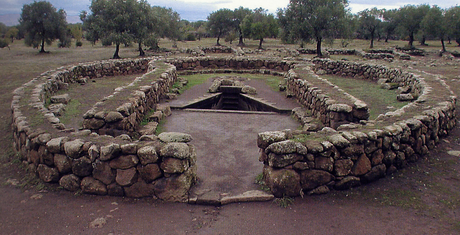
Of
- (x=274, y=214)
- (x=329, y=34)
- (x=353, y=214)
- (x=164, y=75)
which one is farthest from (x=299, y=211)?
(x=329, y=34)

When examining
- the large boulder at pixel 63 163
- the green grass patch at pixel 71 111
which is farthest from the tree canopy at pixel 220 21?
the large boulder at pixel 63 163

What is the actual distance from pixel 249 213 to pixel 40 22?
94.6 feet

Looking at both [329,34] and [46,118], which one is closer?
[46,118]

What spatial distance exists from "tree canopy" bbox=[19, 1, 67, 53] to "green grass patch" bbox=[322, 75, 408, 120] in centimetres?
2304

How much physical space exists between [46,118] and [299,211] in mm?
5171

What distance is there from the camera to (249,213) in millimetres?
4410

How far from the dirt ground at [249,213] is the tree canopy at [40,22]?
1018 inches

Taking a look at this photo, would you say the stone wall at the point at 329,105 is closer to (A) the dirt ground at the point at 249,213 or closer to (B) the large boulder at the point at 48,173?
(A) the dirt ground at the point at 249,213

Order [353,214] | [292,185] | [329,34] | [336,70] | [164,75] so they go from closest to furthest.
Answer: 1. [353,214]
2. [292,185]
3. [164,75]
4. [336,70]
5. [329,34]

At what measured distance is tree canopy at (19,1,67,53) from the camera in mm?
26491

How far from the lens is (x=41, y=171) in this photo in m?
5.17

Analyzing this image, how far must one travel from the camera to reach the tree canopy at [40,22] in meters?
26.5

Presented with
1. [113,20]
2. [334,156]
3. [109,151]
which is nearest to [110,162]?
[109,151]

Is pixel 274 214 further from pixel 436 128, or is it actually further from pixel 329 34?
pixel 329 34
